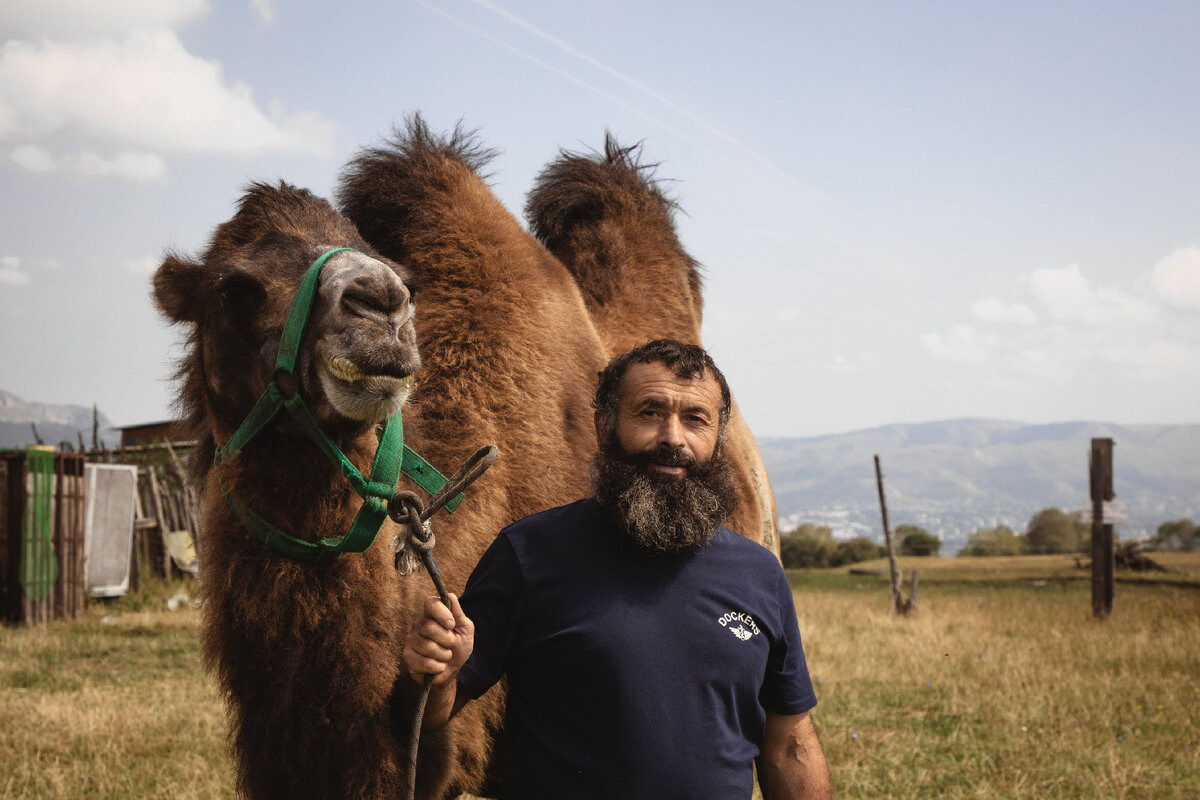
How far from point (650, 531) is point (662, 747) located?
1.60 feet

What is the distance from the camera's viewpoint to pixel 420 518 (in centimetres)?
211

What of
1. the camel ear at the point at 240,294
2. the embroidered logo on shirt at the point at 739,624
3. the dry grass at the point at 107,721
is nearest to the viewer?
the embroidered logo on shirt at the point at 739,624

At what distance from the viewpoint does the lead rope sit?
2.07m

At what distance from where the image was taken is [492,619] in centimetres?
221

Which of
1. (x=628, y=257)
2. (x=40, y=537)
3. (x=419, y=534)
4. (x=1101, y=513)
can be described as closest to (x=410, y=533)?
(x=419, y=534)

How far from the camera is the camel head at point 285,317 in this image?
2174 mm

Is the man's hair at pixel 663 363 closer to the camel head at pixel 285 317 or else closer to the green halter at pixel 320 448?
the green halter at pixel 320 448

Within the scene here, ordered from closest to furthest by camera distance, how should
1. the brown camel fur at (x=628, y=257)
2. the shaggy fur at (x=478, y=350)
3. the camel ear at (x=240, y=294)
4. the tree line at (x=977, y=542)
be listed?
the camel ear at (x=240, y=294) → the shaggy fur at (x=478, y=350) → the brown camel fur at (x=628, y=257) → the tree line at (x=977, y=542)

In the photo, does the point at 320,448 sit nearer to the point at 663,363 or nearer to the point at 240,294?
the point at 240,294

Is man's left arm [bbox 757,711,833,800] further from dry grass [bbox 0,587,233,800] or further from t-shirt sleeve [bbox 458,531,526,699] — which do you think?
dry grass [bbox 0,587,233,800]

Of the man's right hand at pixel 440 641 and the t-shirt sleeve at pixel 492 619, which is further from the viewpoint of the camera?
the t-shirt sleeve at pixel 492 619

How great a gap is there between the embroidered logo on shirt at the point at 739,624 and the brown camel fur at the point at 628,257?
6.95 feet

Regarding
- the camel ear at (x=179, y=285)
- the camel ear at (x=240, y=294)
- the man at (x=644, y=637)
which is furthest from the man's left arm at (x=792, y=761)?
the camel ear at (x=179, y=285)

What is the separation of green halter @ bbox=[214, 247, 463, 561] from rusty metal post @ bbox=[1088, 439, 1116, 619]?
1213 cm
